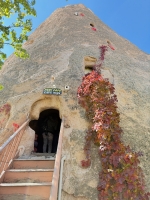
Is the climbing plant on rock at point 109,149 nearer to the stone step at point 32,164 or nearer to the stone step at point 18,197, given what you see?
the stone step at point 32,164

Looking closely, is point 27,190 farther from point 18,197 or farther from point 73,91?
point 73,91

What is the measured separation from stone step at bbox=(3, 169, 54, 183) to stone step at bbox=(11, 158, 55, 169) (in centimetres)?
51

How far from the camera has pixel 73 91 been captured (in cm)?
718

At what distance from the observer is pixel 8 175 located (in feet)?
14.7

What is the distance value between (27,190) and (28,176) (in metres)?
0.63

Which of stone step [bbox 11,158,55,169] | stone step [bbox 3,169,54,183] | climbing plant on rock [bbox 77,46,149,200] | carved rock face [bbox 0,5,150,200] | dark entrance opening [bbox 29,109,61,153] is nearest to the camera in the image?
stone step [bbox 3,169,54,183]

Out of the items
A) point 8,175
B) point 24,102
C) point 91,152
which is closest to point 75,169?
point 91,152

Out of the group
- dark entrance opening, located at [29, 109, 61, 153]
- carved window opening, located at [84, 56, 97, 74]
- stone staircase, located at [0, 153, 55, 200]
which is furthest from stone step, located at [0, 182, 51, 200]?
Answer: carved window opening, located at [84, 56, 97, 74]

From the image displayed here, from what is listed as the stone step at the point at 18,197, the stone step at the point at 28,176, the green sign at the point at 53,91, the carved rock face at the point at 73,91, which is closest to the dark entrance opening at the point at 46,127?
the carved rock face at the point at 73,91

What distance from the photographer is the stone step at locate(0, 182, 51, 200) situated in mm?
3889

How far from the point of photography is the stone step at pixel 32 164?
5.11 metres

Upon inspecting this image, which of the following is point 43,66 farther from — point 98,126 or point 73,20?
point 73,20

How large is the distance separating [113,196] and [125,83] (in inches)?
197

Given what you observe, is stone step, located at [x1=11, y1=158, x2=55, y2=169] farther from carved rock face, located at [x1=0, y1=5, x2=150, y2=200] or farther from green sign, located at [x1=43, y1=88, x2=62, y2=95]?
green sign, located at [x1=43, y1=88, x2=62, y2=95]
